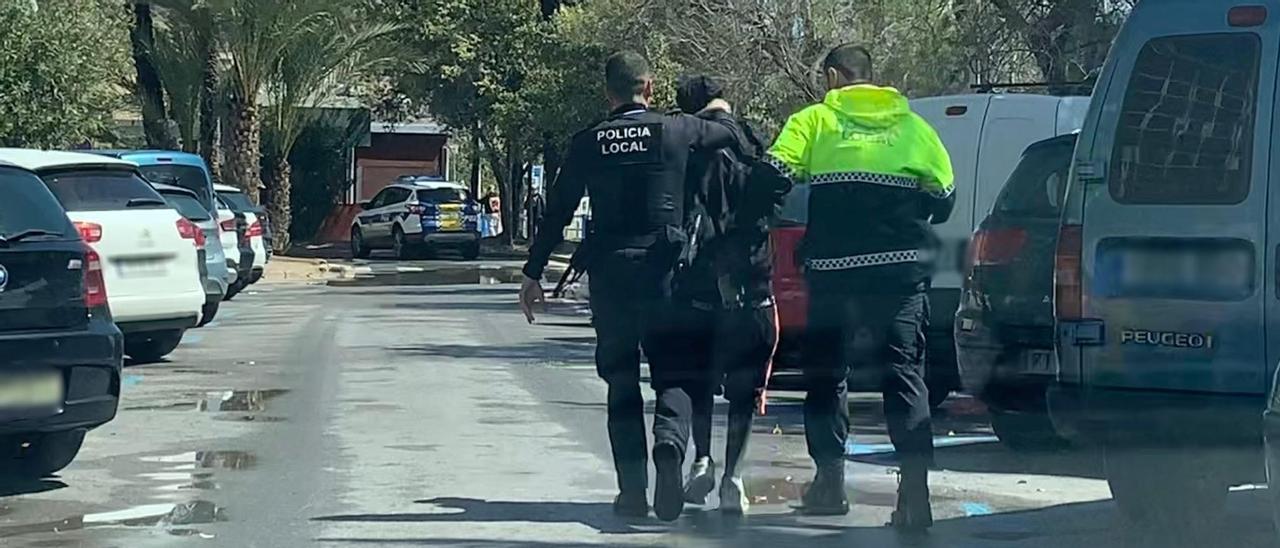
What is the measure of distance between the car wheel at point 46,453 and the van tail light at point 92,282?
0.62 meters

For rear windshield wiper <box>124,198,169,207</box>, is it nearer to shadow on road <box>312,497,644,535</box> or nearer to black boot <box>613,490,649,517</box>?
shadow on road <box>312,497,644,535</box>

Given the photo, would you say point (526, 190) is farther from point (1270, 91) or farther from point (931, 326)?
point (1270, 91)

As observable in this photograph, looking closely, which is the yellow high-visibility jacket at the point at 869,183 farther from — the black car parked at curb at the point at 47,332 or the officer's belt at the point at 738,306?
the black car parked at curb at the point at 47,332

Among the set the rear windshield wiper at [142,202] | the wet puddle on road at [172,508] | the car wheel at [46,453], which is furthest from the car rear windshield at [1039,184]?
the rear windshield wiper at [142,202]

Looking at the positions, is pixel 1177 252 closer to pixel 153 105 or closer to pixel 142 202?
pixel 142 202

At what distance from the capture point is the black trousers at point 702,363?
Result: 7.50 metres

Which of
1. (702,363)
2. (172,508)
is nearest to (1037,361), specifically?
→ (702,363)

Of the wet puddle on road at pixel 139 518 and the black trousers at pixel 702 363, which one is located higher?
the black trousers at pixel 702 363

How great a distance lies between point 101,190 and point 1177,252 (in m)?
8.92

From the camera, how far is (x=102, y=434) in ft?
34.4

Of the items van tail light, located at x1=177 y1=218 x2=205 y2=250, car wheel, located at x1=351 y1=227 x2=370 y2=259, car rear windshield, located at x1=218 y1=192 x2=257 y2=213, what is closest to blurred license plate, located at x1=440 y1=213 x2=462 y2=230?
car wheel, located at x1=351 y1=227 x2=370 y2=259

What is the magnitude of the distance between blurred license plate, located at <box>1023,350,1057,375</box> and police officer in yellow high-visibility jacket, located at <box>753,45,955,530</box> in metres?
1.39

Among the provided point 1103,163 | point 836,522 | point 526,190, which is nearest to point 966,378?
point 836,522

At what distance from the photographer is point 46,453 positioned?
8852 millimetres
